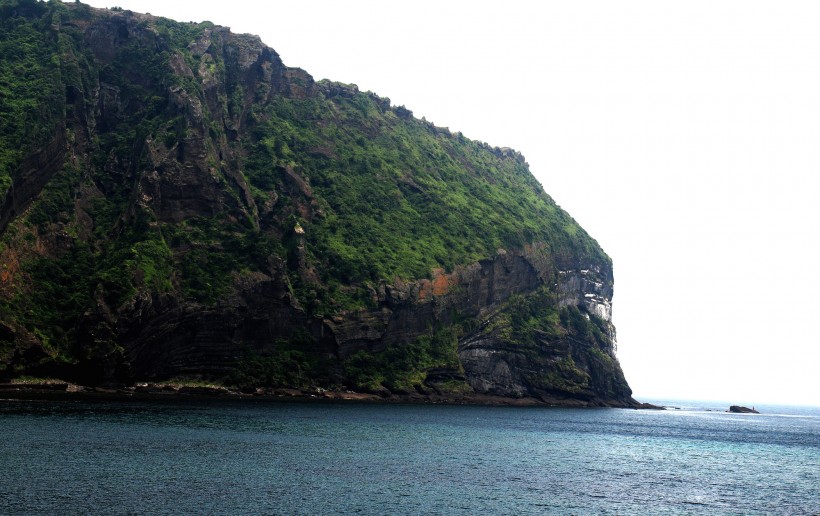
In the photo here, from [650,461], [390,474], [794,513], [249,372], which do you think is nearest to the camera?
[794,513]

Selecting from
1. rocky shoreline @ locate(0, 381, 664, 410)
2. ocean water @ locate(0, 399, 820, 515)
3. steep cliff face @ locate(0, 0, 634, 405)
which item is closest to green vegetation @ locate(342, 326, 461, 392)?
steep cliff face @ locate(0, 0, 634, 405)

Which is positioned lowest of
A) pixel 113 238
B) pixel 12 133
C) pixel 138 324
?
pixel 138 324

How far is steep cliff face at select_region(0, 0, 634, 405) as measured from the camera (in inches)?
5197

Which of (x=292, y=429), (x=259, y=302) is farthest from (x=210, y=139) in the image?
(x=292, y=429)

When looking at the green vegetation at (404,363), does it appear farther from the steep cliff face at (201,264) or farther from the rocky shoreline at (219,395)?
the rocky shoreline at (219,395)

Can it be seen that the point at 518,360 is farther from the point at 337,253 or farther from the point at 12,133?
the point at 12,133

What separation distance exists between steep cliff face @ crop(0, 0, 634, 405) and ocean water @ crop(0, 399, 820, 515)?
84.4 feet

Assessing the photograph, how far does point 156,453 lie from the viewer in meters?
67.1

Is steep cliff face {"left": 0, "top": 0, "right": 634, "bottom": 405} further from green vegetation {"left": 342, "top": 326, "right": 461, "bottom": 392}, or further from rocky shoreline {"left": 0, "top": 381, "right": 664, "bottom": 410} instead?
rocky shoreline {"left": 0, "top": 381, "right": 664, "bottom": 410}

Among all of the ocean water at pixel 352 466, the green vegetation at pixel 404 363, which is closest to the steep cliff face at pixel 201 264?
the green vegetation at pixel 404 363

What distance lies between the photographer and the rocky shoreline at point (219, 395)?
113 meters

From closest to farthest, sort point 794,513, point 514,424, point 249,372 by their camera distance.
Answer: point 794,513 → point 514,424 → point 249,372

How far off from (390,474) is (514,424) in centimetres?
5972

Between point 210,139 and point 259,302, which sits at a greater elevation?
point 210,139
